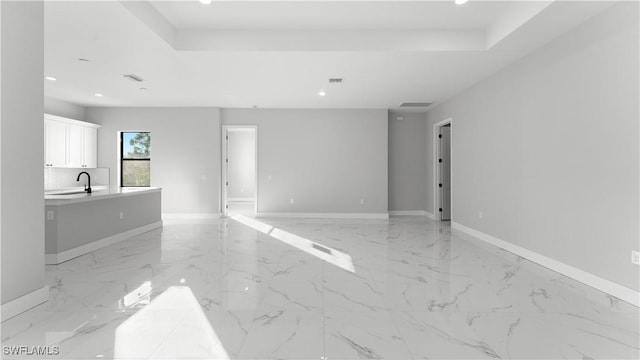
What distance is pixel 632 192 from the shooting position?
2.52 meters

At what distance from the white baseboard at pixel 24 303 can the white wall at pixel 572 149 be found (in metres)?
4.86

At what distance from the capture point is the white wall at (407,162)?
7520 millimetres

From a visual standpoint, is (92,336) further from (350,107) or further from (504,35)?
(350,107)

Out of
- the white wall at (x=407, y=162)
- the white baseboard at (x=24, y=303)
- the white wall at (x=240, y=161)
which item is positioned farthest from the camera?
the white wall at (x=240, y=161)

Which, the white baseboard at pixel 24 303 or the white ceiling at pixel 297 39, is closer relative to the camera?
the white baseboard at pixel 24 303

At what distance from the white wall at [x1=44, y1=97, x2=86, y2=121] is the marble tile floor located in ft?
13.7

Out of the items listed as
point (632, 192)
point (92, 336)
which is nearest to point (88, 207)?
point (92, 336)

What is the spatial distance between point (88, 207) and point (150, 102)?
3.34 m

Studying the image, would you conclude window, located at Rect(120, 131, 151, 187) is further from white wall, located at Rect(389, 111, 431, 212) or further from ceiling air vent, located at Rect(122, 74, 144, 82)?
white wall, located at Rect(389, 111, 431, 212)

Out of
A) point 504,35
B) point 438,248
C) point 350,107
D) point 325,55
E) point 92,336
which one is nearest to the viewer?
point 92,336

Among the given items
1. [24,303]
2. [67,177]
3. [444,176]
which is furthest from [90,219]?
[444,176]

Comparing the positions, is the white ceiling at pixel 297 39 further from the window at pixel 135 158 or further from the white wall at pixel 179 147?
the window at pixel 135 158

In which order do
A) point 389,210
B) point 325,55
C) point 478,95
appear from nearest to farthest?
point 325,55 → point 478,95 → point 389,210

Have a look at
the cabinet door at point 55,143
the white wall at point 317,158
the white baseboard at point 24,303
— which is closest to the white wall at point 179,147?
the white wall at point 317,158
